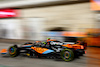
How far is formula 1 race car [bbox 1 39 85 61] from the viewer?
621 centimetres

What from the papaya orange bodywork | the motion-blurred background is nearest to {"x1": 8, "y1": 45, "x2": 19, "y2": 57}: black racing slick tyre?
the papaya orange bodywork

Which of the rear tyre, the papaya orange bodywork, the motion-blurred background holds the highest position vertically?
the motion-blurred background

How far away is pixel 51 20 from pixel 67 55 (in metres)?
8.77

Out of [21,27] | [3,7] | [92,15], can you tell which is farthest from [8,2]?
[92,15]

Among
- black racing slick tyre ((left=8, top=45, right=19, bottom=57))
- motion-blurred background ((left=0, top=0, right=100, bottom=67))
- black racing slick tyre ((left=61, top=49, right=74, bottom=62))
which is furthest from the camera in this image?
motion-blurred background ((left=0, top=0, right=100, bottom=67))

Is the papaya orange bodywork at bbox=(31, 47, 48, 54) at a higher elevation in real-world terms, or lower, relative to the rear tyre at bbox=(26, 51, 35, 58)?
higher

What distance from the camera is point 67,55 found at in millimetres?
6191

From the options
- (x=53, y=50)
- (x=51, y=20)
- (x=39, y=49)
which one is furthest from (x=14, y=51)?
(x=51, y=20)

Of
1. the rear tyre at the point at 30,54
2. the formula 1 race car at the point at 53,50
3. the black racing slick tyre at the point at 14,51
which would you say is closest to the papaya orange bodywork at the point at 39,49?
the formula 1 race car at the point at 53,50

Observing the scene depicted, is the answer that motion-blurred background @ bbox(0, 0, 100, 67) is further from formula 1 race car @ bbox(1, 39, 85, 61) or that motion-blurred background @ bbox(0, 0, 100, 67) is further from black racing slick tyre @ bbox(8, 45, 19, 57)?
black racing slick tyre @ bbox(8, 45, 19, 57)

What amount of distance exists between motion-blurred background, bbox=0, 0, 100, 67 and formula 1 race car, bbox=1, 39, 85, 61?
15.0 ft

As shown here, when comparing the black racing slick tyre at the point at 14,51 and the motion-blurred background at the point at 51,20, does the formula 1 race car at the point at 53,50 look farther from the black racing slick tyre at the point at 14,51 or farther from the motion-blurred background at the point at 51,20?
the motion-blurred background at the point at 51,20

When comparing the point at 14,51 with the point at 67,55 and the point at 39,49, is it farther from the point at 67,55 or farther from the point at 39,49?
the point at 67,55

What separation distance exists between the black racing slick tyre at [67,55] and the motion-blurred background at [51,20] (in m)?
5.06
